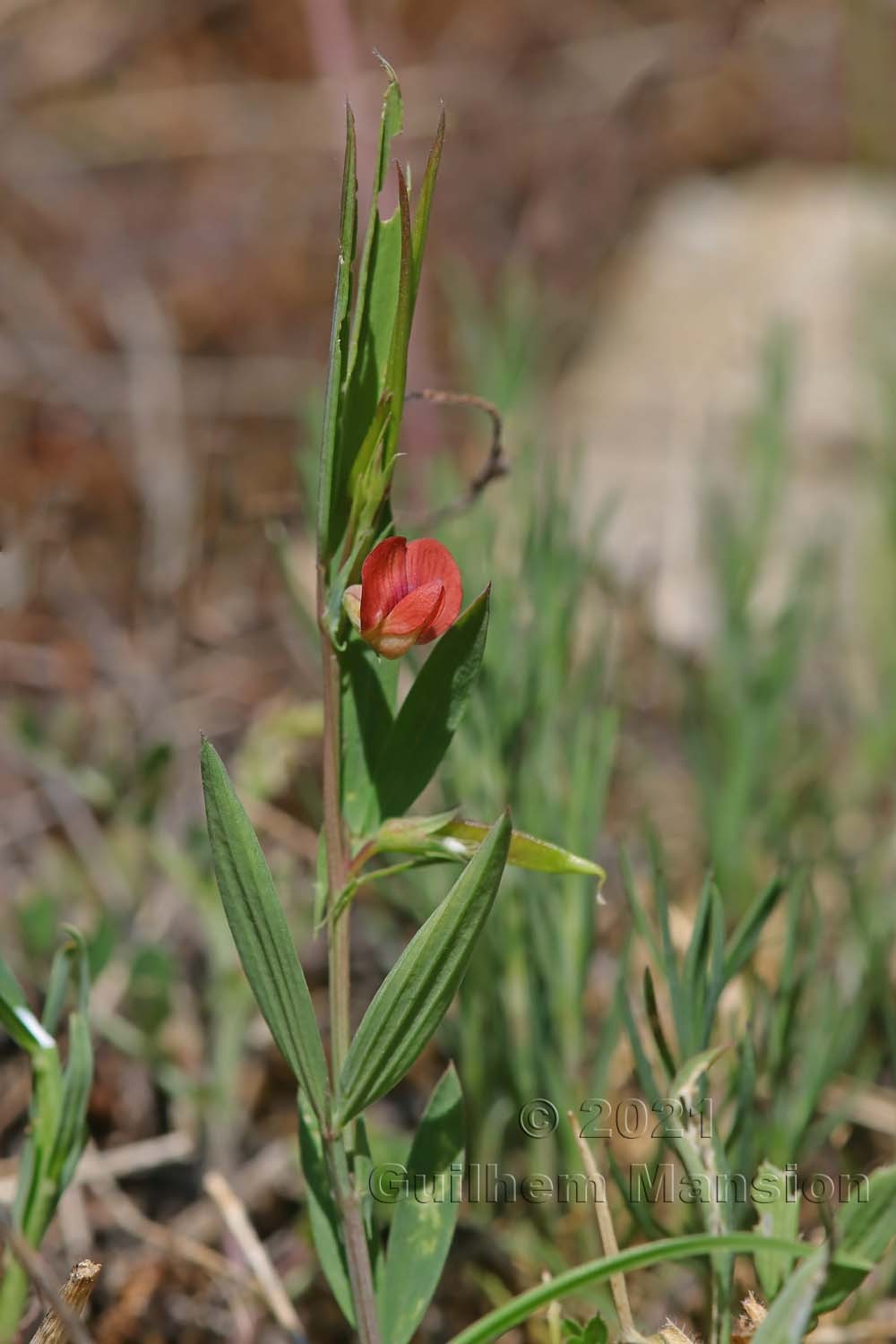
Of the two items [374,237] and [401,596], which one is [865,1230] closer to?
[401,596]

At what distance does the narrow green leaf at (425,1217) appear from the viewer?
64cm

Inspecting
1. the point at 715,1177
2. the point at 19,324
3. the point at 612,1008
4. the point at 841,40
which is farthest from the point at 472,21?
the point at 715,1177

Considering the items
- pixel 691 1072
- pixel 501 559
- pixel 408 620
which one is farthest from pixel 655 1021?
pixel 501 559

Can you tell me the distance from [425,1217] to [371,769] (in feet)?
0.78

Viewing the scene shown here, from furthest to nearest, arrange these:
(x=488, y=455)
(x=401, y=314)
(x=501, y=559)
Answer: (x=501, y=559) < (x=488, y=455) < (x=401, y=314)

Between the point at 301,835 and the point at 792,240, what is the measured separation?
1.76 m

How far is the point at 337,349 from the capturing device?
1.73 ft

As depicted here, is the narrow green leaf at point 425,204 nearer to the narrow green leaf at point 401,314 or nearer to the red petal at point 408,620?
the narrow green leaf at point 401,314

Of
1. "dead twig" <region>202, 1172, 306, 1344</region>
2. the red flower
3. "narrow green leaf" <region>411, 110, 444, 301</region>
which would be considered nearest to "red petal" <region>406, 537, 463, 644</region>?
the red flower

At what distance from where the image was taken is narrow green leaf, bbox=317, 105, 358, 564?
0.51 metres

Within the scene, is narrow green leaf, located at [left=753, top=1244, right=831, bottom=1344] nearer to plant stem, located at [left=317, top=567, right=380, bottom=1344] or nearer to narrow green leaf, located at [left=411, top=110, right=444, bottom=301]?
plant stem, located at [left=317, top=567, right=380, bottom=1344]

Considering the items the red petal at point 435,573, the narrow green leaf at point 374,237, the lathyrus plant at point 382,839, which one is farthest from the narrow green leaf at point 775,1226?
the narrow green leaf at point 374,237

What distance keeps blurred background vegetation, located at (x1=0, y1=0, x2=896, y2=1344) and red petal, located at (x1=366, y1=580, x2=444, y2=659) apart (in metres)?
0.24

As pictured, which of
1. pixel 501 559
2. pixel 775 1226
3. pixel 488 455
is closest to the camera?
pixel 775 1226
